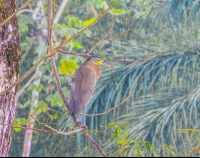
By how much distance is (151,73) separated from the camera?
2293mm

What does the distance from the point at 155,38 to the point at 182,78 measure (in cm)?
55

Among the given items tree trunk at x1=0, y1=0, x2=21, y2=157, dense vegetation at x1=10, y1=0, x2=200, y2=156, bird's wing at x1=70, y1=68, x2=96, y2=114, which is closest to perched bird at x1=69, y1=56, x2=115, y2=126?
bird's wing at x1=70, y1=68, x2=96, y2=114

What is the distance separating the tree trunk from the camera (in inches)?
25.9

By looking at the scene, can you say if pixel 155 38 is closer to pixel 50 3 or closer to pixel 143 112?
pixel 143 112

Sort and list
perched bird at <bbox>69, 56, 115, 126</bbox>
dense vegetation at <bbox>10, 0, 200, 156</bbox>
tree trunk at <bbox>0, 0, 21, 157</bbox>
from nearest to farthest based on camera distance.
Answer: tree trunk at <bbox>0, 0, 21, 157</bbox>, perched bird at <bbox>69, 56, 115, 126</bbox>, dense vegetation at <bbox>10, 0, 200, 156</bbox>

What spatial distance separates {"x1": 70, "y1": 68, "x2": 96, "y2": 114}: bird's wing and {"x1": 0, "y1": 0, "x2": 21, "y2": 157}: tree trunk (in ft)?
1.24

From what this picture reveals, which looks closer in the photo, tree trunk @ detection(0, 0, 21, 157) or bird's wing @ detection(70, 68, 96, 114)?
tree trunk @ detection(0, 0, 21, 157)

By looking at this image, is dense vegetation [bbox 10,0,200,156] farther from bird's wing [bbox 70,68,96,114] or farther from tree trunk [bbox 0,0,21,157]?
tree trunk [bbox 0,0,21,157]

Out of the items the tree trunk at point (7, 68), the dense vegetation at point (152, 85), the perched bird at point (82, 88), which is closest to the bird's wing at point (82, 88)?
the perched bird at point (82, 88)

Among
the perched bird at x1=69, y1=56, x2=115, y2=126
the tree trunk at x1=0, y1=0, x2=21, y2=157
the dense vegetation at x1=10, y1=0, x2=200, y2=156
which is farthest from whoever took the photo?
the dense vegetation at x1=10, y1=0, x2=200, y2=156

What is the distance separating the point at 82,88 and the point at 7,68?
18.2 inches

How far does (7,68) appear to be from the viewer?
0.67 m

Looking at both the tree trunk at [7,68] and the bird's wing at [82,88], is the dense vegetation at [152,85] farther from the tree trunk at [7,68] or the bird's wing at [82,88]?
the tree trunk at [7,68]

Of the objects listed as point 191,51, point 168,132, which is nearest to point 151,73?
point 191,51
